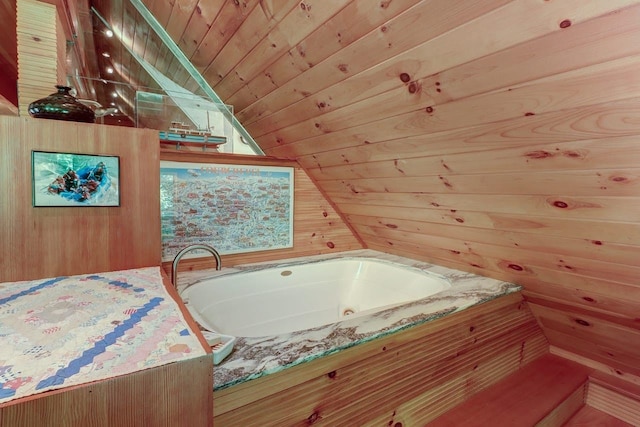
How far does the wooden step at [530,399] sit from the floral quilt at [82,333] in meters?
1.25

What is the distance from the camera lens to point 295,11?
1.27 meters

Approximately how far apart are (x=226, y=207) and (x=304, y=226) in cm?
65

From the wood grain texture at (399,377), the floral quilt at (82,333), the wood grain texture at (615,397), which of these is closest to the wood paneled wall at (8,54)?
the floral quilt at (82,333)

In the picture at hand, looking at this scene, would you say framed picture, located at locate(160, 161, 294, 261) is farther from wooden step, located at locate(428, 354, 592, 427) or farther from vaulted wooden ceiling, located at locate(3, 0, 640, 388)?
wooden step, located at locate(428, 354, 592, 427)

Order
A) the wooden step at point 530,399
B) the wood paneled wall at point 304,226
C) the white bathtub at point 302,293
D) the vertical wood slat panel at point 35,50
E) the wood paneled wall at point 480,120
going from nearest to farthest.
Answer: the wood paneled wall at point 480,120 < the vertical wood slat panel at point 35,50 < the wooden step at point 530,399 < the white bathtub at point 302,293 < the wood paneled wall at point 304,226

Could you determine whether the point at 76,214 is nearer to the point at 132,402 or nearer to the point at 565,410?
the point at 132,402

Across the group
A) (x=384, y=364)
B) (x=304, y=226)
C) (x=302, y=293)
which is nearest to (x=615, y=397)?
(x=384, y=364)

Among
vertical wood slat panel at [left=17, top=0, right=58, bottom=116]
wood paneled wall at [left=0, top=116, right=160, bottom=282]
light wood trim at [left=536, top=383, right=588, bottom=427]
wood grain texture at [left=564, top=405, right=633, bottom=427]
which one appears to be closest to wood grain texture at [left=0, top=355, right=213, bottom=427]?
wood paneled wall at [left=0, top=116, right=160, bottom=282]

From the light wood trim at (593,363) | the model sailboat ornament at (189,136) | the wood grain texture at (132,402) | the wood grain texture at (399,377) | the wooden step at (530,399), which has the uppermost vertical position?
the model sailboat ornament at (189,136)

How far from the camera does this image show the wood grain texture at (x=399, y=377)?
0.93m

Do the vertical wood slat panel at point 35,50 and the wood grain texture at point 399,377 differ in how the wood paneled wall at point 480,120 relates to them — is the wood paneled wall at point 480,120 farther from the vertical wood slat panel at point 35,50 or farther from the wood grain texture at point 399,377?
the vertical wood slat panel at point 35,50

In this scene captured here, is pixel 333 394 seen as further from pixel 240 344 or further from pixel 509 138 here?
pixel 509 138

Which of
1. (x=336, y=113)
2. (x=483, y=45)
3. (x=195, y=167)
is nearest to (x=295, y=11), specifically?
(x=336, y=113)

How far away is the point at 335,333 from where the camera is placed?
1158 millimetres
